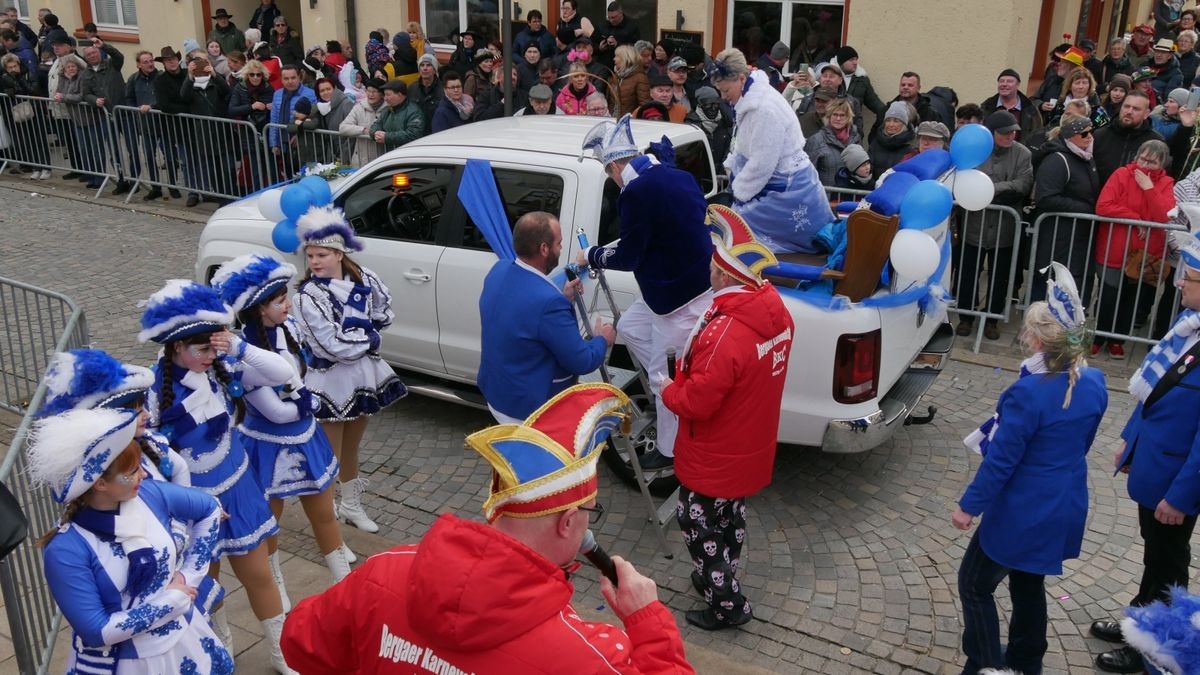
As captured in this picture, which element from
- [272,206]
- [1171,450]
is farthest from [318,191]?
[1171,450]

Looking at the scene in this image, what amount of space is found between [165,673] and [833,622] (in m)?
2.99

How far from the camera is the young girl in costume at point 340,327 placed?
5.04 meters

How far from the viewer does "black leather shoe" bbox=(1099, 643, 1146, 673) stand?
4457mm

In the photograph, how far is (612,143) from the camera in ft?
18.5

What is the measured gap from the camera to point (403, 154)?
662 centimetres

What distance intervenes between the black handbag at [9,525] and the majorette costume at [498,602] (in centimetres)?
102

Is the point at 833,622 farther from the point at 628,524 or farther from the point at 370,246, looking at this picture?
the point at 370,246

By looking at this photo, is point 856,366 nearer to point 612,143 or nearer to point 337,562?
point 612,143

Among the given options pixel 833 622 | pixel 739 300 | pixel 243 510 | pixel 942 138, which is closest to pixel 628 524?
pixel 833 622

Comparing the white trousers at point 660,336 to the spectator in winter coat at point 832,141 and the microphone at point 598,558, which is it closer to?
the microphone at point 598,558

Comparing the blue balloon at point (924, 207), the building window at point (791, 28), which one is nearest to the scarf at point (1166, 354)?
the blue balloon at point (924, 207)

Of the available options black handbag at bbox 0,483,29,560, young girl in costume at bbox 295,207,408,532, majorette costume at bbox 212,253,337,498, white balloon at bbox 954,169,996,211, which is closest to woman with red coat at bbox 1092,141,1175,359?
white balloon at bbox 954,169,996,211

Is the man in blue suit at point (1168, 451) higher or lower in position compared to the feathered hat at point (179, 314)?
lower

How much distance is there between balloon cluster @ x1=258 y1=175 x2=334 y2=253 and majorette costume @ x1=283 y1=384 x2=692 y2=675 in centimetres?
337
